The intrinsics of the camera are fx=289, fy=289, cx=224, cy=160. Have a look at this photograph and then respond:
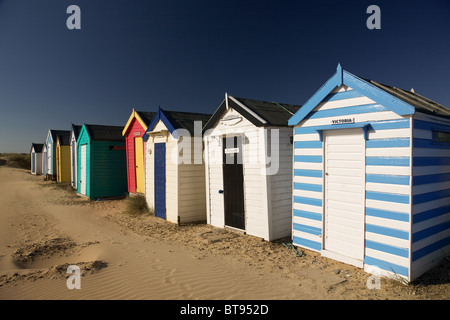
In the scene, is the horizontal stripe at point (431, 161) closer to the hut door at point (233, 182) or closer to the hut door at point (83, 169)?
the hut door at point (233, 182)

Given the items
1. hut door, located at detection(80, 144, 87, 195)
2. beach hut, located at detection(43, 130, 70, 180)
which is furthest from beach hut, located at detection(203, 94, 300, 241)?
beach hut, located at detection(43, 130, 70, 180)

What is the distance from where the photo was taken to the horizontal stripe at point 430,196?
4547 millimetres

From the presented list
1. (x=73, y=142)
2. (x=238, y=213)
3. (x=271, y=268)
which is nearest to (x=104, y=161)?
(x=73, y=142)

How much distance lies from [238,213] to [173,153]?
2.88m

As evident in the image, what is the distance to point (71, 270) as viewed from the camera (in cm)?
527

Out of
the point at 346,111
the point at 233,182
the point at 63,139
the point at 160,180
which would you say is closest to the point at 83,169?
the point at 160,180

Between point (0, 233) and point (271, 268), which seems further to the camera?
point (0, 233)

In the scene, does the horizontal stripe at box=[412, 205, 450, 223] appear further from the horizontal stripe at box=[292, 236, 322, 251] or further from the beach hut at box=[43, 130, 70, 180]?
the beach hut at box=[43, 130, 70, 180]

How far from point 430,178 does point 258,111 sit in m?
3.86

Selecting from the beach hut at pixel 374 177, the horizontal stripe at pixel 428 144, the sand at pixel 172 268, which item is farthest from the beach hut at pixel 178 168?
the horizontal stripe at pixel 428 144

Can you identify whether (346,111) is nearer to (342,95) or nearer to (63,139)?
(342,95)

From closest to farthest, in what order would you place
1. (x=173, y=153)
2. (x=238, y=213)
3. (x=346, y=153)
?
(x=346, y=153) → (x=238, y=213) → (x=173, y=153)
